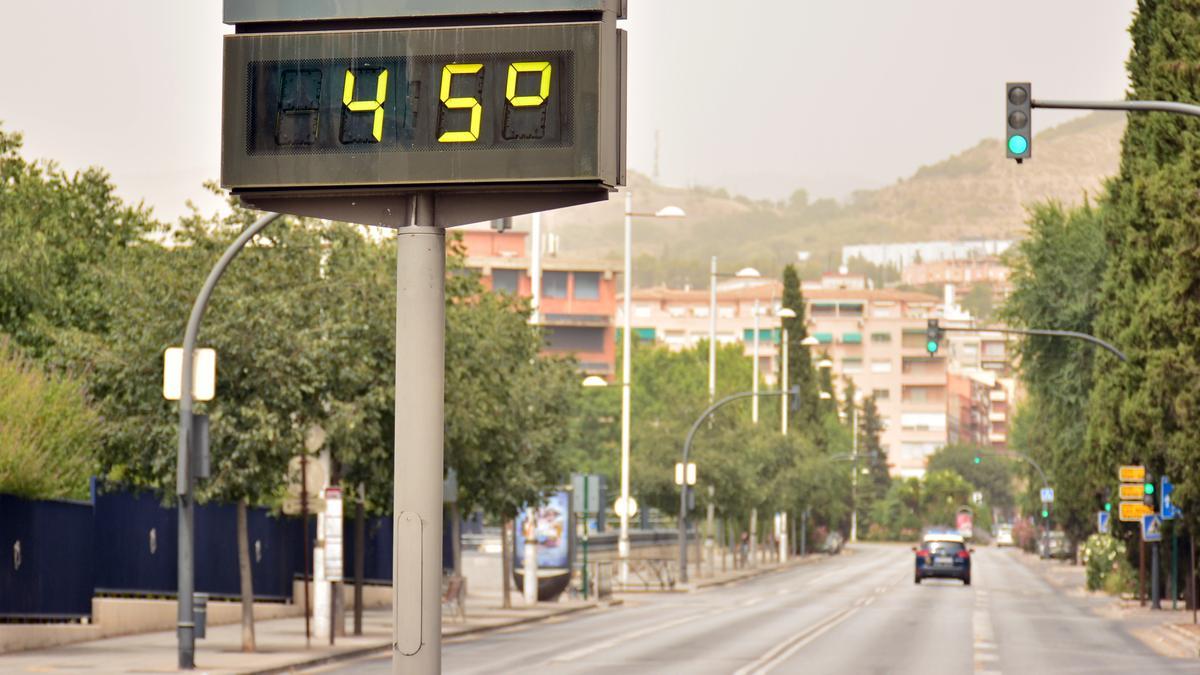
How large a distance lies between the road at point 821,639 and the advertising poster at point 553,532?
2.48 meters

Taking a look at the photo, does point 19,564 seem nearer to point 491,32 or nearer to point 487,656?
point 487,656

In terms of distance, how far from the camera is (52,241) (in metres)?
47.8

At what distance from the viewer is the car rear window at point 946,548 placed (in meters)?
68.3

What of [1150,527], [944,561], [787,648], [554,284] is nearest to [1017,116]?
[787,648]

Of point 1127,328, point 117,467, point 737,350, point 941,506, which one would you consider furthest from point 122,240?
point 941,506

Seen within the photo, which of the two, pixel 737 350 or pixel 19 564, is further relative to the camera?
pixel 737 350

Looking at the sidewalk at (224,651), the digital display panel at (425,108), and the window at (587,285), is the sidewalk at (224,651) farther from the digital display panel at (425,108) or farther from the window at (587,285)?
the window at (587,285)

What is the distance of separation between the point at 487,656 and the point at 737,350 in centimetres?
12255

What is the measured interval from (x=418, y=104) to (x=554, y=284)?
146 meters

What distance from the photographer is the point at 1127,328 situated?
44.2m

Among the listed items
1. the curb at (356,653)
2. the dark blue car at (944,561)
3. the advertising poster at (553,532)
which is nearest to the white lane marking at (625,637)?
the curb at (356,653)

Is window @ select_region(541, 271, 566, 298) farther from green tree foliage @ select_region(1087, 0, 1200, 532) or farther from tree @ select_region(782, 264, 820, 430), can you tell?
green tree foliage @ select_region(1087, 0, 1200, 532)

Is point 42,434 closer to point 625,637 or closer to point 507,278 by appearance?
point 625,637

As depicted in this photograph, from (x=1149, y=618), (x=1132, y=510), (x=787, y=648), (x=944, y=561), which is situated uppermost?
(x=1132, y=510)
